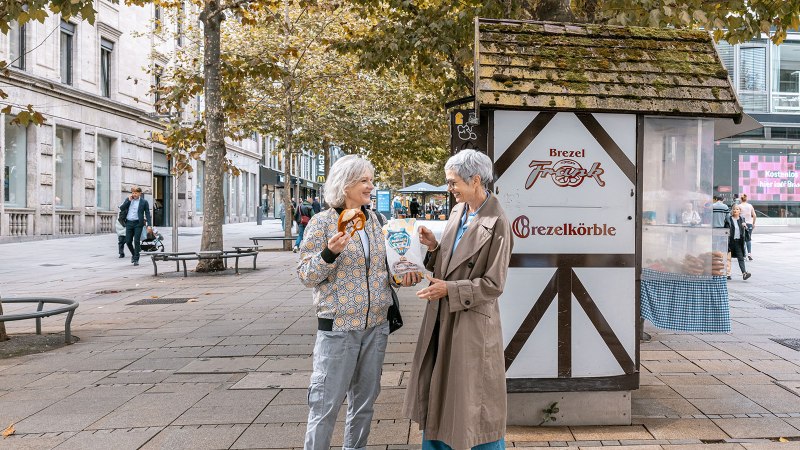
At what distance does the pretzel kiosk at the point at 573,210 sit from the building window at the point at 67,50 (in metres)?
25.7

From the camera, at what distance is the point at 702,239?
15.2 ft

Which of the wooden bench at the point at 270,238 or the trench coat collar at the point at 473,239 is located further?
the wooden bench at the point at 270,238

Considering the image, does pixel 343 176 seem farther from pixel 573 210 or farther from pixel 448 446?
pixel 573 210

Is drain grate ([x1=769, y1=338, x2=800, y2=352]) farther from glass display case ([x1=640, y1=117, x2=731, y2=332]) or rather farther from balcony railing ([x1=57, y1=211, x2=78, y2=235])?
balcony railing ([x1=57, y1=211, x2=78, y2=235])

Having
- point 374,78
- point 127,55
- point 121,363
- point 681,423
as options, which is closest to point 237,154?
point 127,55

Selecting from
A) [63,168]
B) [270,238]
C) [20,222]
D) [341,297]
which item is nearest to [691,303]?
[341,297]

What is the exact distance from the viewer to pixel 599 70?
181 inches

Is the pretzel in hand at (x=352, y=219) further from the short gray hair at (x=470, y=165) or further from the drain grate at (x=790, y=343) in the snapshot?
the drain grate at (x=790, y=343)

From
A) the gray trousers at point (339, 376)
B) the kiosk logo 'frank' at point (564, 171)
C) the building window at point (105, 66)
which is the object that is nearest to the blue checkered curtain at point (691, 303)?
the kiosk logo 'frank' at point (564, 171)

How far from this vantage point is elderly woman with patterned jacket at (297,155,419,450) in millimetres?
3396

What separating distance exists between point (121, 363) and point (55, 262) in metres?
12.1

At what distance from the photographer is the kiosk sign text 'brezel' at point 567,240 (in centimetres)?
440

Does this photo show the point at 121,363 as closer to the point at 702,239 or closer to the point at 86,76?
the point at 702,239

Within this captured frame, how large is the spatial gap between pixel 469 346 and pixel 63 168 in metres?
26.6
